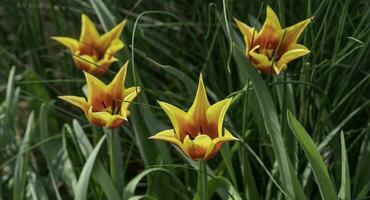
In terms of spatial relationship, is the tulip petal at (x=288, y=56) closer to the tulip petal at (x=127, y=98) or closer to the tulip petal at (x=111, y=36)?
the tulip petal at (x=127, y=98)

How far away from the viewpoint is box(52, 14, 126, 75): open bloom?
4.15ft

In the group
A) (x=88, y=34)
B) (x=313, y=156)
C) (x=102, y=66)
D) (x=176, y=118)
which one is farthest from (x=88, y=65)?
(x=313, y=156)

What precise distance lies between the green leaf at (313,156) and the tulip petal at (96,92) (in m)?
0.31

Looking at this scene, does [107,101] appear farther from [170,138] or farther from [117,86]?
[170,138]

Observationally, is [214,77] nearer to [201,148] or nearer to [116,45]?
[116,45]

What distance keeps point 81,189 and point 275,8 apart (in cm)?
48

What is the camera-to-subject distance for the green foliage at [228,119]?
1.20 metres

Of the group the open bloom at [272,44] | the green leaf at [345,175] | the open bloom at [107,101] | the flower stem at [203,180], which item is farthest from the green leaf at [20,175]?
the green leaf at [345,175]

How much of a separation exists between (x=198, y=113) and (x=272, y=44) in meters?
0.18

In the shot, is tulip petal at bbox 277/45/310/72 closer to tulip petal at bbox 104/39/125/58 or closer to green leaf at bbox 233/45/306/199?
green leaf at bbox 233/45/306/199

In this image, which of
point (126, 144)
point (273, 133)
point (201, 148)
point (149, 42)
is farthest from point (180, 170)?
point (201, 148)

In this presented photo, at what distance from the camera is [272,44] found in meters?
1.15

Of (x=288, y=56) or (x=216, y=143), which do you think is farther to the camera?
(x=288, y=56)

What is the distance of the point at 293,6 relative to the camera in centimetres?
149
